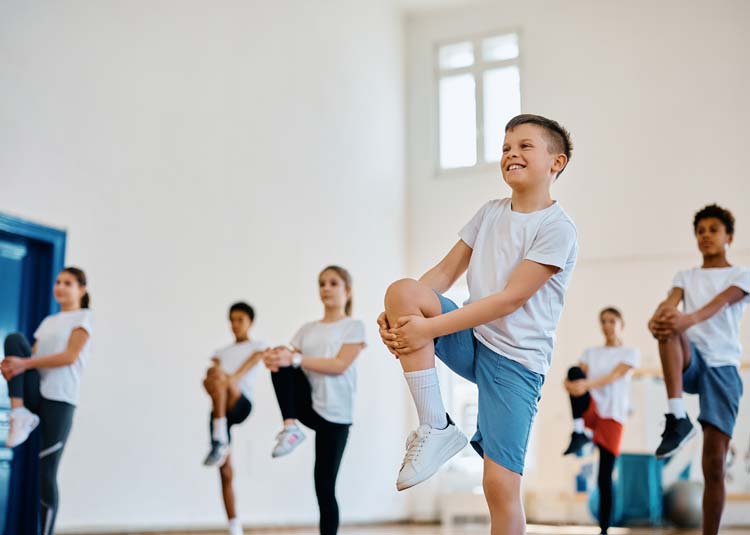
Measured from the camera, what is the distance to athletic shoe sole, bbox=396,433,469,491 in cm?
198

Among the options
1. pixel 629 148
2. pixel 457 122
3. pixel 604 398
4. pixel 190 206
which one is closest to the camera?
pixel 604 398

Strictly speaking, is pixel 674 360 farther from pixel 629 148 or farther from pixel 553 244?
pixel 629 148

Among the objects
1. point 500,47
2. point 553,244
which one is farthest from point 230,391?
point 500,47

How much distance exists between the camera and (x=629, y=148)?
773 cm

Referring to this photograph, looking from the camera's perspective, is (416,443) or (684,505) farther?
(684,505)

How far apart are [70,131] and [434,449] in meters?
3.93

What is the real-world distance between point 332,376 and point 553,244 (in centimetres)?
184

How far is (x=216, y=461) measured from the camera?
14.5ft

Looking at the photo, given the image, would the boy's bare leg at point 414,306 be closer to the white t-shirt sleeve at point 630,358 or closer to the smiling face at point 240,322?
the smiling face at point 240,322

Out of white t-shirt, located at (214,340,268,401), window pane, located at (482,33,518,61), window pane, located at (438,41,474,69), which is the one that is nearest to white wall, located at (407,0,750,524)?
window pane, located at (482,33,518,61)

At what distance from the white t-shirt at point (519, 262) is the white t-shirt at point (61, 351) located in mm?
2204

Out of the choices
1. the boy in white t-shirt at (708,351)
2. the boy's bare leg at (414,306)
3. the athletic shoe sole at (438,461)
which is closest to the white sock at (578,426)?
the boy in white t-shirt at (708,351)

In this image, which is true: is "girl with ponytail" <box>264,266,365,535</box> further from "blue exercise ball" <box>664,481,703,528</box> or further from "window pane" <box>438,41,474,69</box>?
"window pane" <box>438,41,474,69</box>

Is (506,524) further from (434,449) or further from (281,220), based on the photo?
(281,220)
